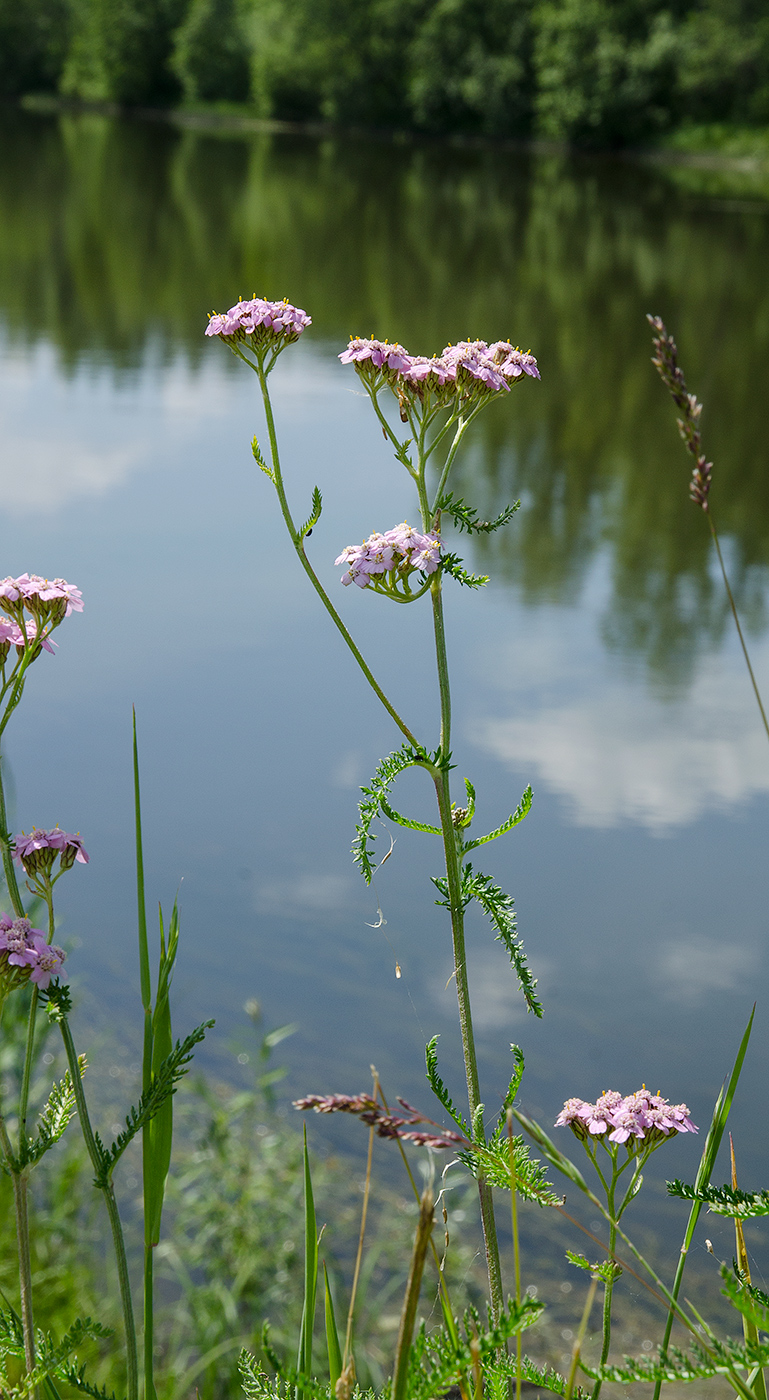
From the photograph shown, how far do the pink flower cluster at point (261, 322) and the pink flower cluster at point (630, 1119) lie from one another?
101 centimetres

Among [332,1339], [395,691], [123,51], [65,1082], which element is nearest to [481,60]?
[123,51]

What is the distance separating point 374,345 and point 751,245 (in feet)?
68.3

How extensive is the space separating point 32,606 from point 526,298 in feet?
50.6

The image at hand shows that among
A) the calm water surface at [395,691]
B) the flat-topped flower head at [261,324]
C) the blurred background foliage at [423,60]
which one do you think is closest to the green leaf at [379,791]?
the flat-topped flower head at [261,324]

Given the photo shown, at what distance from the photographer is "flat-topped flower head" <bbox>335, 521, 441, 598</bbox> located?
1.38 metres

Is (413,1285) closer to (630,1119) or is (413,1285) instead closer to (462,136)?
(630,1119)

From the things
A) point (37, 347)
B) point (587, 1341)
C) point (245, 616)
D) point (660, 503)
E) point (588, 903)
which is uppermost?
point (37, 347)

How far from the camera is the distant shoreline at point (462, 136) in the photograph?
40.1m

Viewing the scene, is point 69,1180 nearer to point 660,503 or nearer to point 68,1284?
point 68,1284

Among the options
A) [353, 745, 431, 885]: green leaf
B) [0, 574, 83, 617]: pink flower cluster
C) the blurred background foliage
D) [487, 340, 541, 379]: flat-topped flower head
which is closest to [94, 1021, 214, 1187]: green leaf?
[353, 745, 431, 885]: green leaf

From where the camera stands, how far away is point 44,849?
1.30 m

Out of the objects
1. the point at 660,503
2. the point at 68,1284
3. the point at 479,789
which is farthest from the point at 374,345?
the point at 660,503

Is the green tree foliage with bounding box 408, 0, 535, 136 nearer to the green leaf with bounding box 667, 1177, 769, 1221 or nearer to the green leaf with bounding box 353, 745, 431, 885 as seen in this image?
the green leaf with bounding box 353, 745, 431, 885

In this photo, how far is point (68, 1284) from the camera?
113 inches
